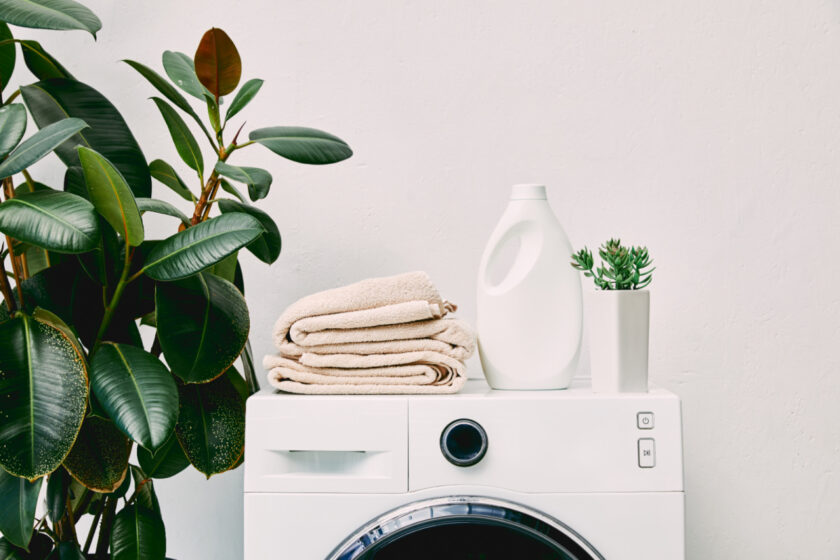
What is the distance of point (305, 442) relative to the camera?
3.25 ft

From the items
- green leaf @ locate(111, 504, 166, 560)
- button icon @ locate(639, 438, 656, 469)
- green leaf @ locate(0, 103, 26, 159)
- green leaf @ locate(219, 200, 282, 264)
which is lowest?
green leaf @ locate(111, 504, 166, 560)

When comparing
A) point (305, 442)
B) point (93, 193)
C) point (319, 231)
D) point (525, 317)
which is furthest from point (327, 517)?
point (319, 231)

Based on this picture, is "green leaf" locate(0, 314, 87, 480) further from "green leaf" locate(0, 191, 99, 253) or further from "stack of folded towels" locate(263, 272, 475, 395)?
"stack of folded towels" locate(263, 272, 475, 395)

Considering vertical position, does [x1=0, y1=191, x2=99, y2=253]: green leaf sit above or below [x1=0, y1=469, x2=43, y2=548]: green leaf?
above

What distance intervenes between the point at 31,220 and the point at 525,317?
2.18 ft

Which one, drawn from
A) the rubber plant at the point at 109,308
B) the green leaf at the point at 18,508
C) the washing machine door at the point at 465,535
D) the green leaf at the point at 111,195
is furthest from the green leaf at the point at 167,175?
the washing machine door at the point at 465,535

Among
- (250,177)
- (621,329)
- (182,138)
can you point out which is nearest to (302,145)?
(250,177)

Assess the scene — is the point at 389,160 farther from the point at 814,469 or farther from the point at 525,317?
→ the point at 814,469

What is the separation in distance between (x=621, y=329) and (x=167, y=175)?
0.78 m

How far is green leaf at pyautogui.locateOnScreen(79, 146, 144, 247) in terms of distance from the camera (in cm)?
92

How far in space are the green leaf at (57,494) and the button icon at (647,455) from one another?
818mm

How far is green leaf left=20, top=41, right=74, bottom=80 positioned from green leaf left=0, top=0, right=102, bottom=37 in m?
0.15

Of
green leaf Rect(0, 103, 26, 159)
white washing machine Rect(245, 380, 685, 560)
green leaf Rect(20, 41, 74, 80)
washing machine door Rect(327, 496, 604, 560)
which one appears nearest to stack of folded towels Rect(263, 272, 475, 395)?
white washing machine Rect(245, 380, 685, 560)

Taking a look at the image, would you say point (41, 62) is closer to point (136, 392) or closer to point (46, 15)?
point (46, 15)
